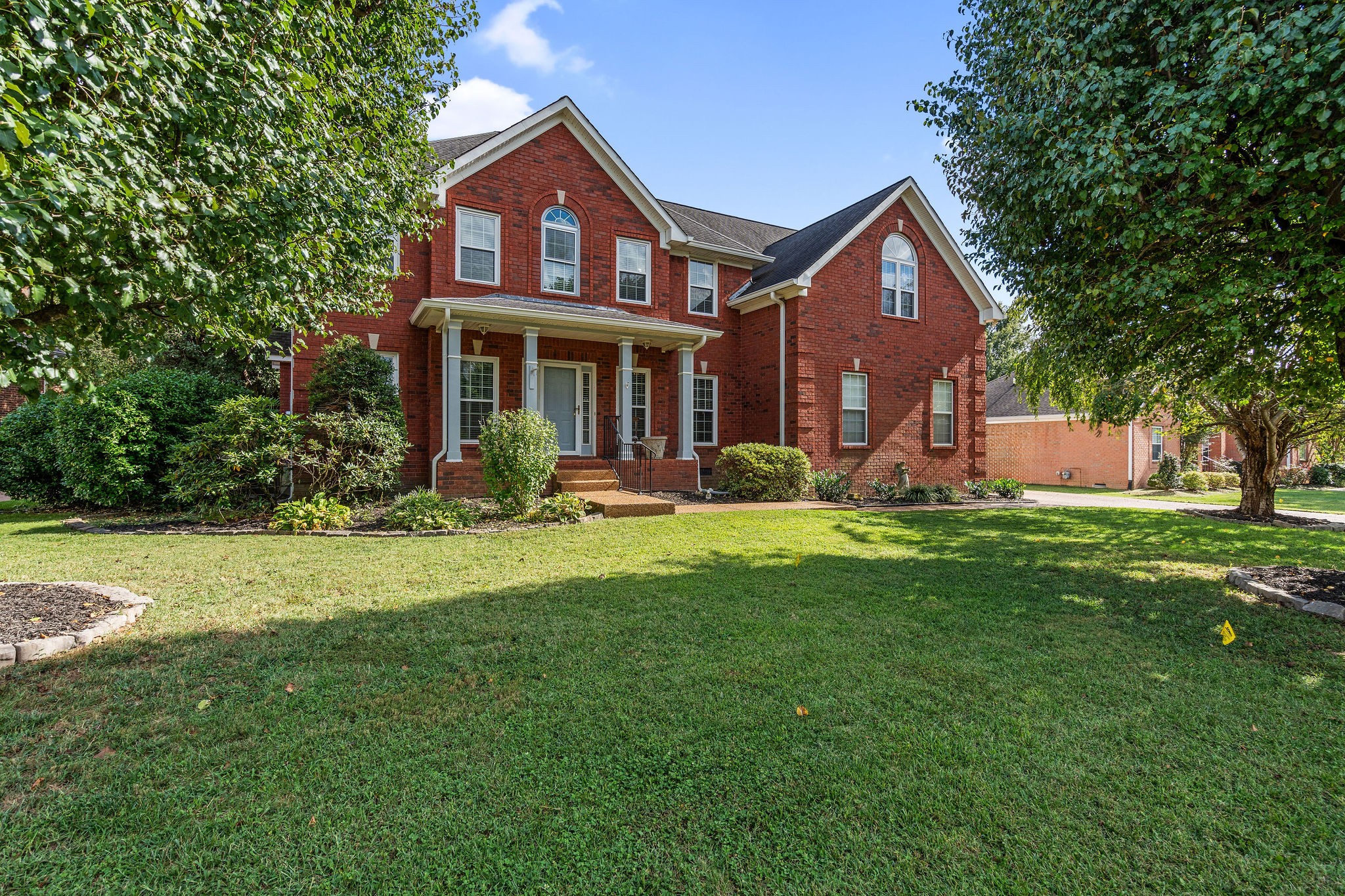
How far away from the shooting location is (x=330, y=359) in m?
9.77

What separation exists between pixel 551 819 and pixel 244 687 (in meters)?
2.19

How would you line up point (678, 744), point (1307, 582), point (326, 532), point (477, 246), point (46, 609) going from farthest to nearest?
1. point (477, 246)
2. point (326, 532)
3. point (1307, 582)
4. point (46, 609)
5. point (678, 744)

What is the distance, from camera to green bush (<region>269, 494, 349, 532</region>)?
820 centimetres

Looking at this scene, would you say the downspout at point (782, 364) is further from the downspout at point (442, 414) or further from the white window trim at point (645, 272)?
the downspout at point (442, 414)

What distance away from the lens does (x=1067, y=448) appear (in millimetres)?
23000

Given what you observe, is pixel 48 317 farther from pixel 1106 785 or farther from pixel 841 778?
pixel 1106 785

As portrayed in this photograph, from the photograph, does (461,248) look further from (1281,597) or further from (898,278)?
(1281,597)

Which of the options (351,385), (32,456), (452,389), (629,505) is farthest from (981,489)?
(32,456)

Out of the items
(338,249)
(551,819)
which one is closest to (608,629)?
(551,819)

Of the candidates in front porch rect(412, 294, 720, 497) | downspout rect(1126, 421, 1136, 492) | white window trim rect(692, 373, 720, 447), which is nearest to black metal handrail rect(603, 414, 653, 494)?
front porch rect(412, 294, 720, 497)

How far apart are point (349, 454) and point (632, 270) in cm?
781

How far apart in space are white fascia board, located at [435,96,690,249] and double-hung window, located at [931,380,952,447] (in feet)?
26.8

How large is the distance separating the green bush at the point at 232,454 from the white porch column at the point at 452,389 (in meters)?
2.56

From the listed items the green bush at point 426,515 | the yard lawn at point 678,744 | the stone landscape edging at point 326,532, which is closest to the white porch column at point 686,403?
the stone landscape edging at point 326,532
